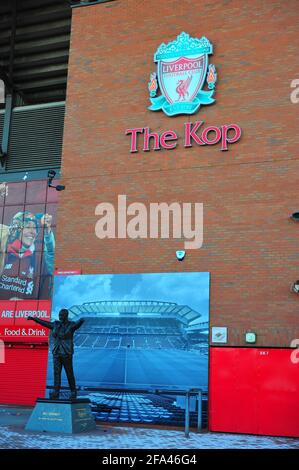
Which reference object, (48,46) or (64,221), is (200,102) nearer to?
(64,221)

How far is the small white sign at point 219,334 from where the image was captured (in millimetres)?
13188

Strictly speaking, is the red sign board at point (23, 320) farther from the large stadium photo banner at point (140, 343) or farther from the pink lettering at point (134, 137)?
the pink lettering at point (134, 137)

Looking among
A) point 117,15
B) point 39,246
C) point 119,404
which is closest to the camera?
point 119,404

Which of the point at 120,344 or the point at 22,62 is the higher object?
the point at 22,62

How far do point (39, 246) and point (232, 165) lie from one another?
7740 millimetres

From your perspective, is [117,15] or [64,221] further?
[117,15]

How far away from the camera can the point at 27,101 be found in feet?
71.2

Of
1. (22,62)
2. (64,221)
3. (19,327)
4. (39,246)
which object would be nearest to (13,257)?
(39,246)

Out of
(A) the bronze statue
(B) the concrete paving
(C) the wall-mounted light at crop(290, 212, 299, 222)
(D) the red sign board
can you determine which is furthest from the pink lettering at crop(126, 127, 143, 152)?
(B) the concrete paving

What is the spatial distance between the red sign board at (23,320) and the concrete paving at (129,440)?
4.06 metres

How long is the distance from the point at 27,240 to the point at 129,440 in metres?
9.55

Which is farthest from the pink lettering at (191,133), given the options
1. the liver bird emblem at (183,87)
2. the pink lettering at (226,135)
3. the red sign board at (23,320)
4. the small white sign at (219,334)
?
the red sign board at (23,320)

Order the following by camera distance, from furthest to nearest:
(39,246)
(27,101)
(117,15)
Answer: (27,101), (39,246), (117,15)

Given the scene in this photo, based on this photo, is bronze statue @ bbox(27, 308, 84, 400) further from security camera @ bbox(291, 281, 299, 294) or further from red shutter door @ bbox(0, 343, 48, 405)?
security camera @ bbox(291, 281, 299, 294)
